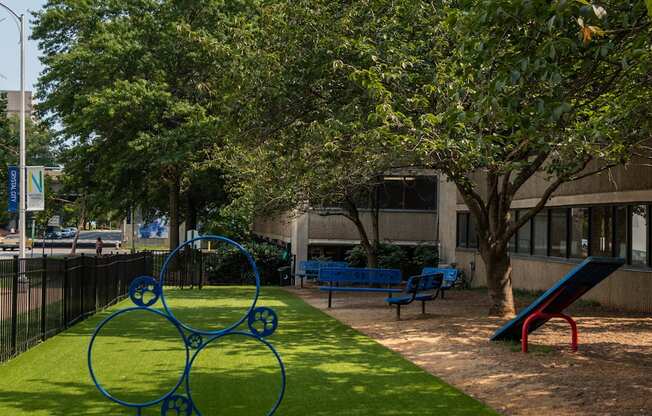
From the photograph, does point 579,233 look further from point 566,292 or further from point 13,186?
point 13,186

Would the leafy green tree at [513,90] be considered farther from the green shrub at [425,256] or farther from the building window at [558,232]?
the green shrub at [425,256]

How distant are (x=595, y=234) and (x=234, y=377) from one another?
13894 mm

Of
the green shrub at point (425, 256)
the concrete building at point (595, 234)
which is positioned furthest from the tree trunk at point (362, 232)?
the concrete building at point (595, 234)

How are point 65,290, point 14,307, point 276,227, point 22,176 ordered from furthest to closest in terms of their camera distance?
point 276,227, point 22,176, point 65,290, point 14,307

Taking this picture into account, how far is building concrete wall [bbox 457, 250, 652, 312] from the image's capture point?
20.0m

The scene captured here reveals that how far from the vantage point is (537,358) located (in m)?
12.8

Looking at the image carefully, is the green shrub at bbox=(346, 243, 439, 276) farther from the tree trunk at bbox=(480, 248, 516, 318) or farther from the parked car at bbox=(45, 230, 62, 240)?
the parked car at bbox=(45, 230, 62, 240)

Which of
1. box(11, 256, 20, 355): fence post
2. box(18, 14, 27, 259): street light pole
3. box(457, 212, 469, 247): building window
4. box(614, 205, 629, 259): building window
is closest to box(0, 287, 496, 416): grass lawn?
box(11, 256, 20, 355): fence post

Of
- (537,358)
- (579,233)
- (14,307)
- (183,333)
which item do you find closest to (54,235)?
(579,233)

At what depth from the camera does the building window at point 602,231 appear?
22000mm

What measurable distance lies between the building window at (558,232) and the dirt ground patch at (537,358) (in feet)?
12.0

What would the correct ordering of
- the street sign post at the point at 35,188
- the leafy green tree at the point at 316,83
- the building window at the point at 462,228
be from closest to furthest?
1. the leafy green tree at the point at 316,83
2. the street sign post at the point at 35,188
3. the building window at the point at 462,228

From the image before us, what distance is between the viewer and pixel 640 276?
20.1 m

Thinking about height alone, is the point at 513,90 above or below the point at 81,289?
above
